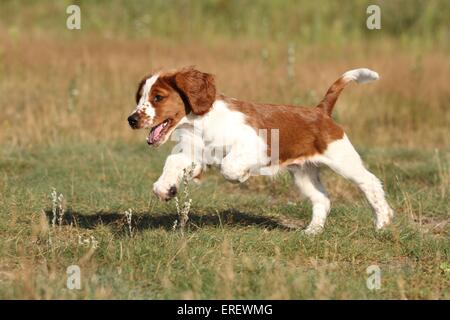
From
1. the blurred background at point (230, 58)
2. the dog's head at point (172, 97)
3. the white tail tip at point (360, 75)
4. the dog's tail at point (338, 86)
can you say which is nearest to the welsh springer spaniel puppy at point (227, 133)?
the dog's head at point (172, 97)

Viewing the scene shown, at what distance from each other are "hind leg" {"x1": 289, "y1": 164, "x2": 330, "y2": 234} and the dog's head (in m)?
1.12

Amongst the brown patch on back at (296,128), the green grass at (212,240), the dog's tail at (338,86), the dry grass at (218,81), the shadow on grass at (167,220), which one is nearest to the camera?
the green grass at (212,240)

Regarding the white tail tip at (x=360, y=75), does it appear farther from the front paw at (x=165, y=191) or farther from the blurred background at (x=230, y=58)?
the blurred background at (x=230, y=58)

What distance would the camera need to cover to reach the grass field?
5.13 metres

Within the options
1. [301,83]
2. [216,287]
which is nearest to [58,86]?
[301,83]

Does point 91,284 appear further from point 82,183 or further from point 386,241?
point 82,183

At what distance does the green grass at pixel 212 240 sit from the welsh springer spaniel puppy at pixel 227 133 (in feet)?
1.43

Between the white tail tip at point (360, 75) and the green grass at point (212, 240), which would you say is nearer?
the green grass at point (212, 240)

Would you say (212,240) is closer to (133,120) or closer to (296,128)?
(133,120)

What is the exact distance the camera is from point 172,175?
5918mm

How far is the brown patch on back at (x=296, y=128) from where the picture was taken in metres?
6.27

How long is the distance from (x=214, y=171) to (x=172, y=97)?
10.3ft

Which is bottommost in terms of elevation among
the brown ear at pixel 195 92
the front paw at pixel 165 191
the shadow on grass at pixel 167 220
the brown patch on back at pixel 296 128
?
the shadow on grass at pixel 167 220

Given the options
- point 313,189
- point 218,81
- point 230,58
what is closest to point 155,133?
point 313,189
